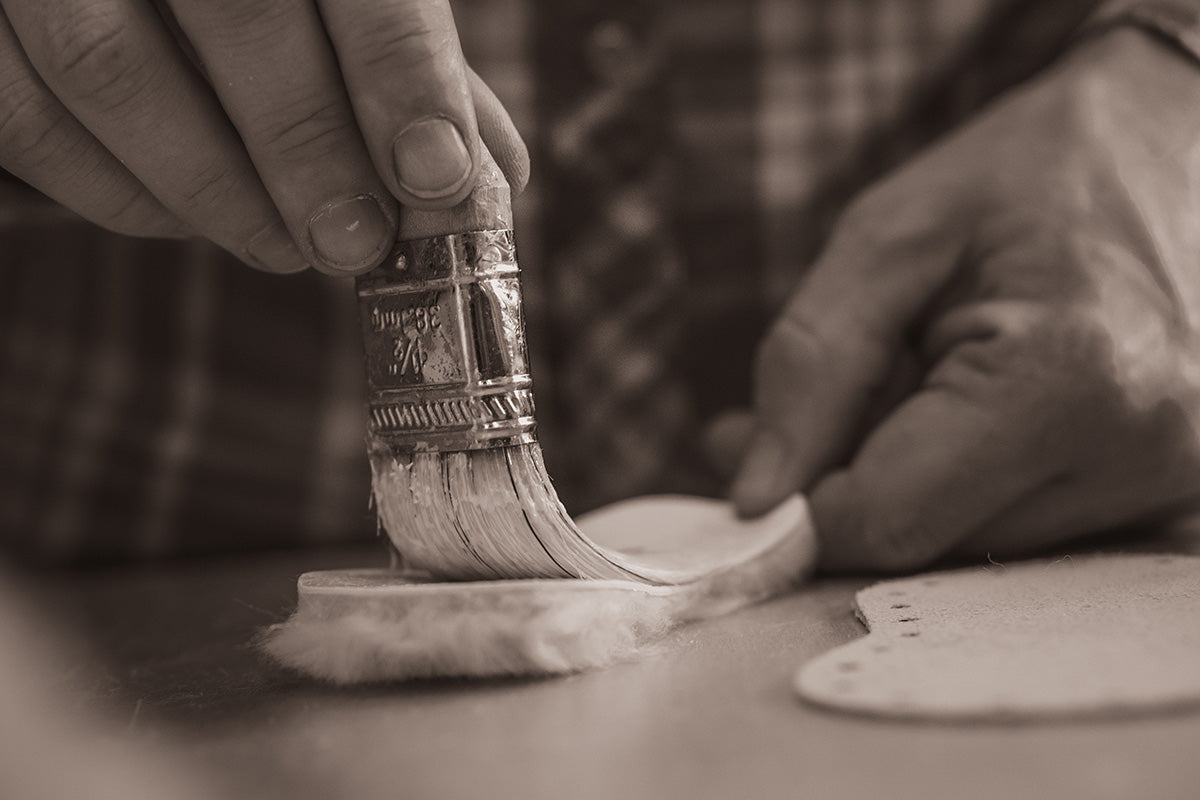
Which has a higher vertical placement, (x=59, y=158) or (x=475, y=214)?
(x=59, y=158)

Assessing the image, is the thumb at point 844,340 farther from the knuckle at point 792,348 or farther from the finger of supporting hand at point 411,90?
the finger of supporting hand at point 411,90

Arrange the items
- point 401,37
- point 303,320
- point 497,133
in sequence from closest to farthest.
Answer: point 401,37 < point 497,133 < point 303,320

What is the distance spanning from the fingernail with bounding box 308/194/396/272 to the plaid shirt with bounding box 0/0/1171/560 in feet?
2.97

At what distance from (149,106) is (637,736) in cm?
67

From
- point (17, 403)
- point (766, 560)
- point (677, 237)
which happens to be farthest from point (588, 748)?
point (17, 403)

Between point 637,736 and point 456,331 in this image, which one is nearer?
point 637,736

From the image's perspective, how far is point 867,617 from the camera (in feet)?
3.01

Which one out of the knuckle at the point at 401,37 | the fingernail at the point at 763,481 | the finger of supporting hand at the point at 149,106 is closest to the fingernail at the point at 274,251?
the finger of supporting hand at the point at 149,106

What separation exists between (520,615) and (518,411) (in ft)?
0.56

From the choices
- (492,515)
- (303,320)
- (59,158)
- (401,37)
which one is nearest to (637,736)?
(492,515)

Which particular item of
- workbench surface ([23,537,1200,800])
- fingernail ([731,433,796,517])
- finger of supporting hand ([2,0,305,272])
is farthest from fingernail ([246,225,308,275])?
fingernail ([731,433,796,517])

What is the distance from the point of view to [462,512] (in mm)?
889

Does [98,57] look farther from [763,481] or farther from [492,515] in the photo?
[763,481]

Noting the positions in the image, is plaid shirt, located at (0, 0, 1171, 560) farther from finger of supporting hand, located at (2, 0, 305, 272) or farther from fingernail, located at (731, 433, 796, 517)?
finger of supporting hand, located at (2, 0, 305, 272)
